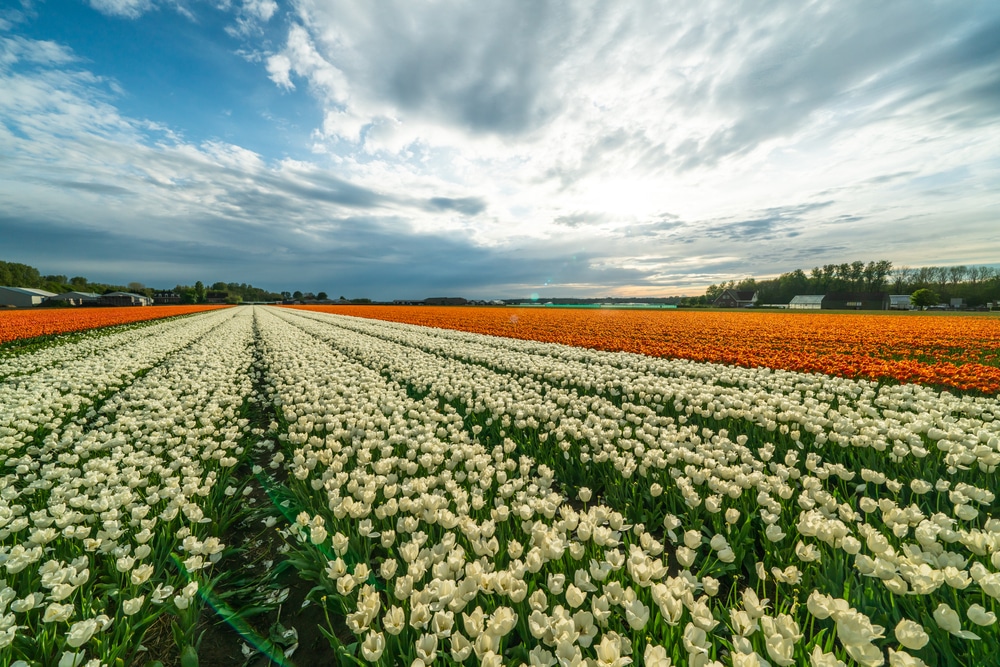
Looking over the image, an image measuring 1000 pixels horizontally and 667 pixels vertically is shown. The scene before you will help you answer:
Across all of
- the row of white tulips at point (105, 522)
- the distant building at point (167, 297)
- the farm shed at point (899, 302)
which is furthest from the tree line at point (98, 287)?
the farm shed at point (899, 302)

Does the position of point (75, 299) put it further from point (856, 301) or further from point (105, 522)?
point (856, 301)

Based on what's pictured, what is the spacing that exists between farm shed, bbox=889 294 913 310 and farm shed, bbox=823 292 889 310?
6.49 feet

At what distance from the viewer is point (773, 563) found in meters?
3.11

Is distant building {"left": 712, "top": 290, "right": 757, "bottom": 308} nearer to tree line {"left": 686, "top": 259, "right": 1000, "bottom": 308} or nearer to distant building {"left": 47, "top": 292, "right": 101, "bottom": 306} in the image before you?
tree line {"left": 686, "top": 259, "right": 1000, "bottom": 308}

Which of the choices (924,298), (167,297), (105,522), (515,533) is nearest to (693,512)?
(515,533)

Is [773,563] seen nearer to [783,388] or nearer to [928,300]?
[783,388]

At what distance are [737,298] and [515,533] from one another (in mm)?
128879

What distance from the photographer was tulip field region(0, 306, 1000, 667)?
2145 mm

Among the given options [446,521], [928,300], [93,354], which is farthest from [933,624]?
[928,300]

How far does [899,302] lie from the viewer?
86000 millimetres

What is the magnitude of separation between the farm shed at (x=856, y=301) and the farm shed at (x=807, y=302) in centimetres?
213

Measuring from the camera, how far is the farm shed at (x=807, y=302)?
88.9 meters

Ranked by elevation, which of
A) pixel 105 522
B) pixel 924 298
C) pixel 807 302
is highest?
pixel 105 522

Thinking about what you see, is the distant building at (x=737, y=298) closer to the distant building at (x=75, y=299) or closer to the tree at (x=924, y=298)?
the tree at (x=924, y=298)
